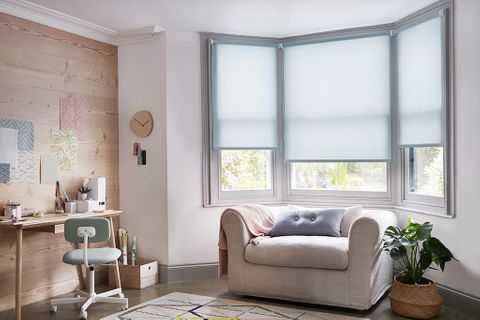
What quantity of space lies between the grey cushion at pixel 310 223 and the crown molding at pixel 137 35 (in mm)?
2176

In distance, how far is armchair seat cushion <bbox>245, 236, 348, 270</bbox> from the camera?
367 cm

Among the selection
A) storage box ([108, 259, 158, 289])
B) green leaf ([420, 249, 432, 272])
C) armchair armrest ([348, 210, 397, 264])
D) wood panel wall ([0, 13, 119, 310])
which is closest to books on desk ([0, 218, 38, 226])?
wood panel wall ([0, 13, 119, 310])

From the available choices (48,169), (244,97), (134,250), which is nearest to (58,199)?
(48,169)

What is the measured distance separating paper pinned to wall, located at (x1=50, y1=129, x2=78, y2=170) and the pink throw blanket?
1.52 metres

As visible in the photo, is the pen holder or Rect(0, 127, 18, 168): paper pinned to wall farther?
the pen holder

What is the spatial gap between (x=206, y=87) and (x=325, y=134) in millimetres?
1297

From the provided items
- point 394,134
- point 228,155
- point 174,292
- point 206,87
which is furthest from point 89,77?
point 394,134

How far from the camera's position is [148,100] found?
4730mm

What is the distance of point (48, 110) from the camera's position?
13.7ft

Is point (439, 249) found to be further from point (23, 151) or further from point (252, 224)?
point (23, 151)

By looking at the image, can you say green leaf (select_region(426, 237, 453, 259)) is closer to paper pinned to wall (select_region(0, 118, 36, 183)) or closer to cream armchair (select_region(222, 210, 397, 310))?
cream armchair (select_region(222, 210, 397, 310))

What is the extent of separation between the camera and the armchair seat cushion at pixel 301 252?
367 centimetres

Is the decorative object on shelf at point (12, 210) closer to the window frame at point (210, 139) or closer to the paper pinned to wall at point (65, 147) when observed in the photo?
the paper pinned to wall at point (65, 147)

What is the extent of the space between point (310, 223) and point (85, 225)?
1.90m
